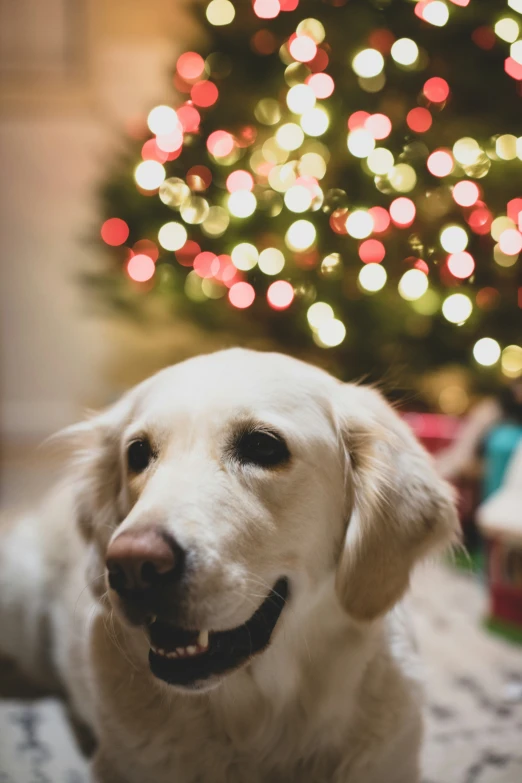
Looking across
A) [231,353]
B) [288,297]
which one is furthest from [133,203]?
[231,353]

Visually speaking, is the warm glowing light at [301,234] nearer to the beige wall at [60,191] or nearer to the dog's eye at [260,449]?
the dog's eye at [260,449]

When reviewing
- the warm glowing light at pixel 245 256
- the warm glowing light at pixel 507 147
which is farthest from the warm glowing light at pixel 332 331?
the warm glowing light at pixel 507 147

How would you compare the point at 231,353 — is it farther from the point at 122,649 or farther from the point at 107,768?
the point at 107,768

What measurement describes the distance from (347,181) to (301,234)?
0.85 feet

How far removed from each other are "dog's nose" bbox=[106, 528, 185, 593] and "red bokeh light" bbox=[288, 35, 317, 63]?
6.74 feet

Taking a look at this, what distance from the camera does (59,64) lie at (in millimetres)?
3654

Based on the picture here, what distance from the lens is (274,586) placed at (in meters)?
1.01

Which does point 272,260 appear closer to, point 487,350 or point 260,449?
point 487,350

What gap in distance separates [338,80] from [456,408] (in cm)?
165

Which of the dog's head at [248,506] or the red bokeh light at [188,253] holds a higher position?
the red bokeh light at [188,253]

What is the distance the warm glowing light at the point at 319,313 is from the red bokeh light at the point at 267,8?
42.3 inches

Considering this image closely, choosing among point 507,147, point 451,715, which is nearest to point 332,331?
point 507,147

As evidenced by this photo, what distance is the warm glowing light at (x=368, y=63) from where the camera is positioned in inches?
89.0

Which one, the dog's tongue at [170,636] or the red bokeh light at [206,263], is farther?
the red bokeh light at [206,263]
